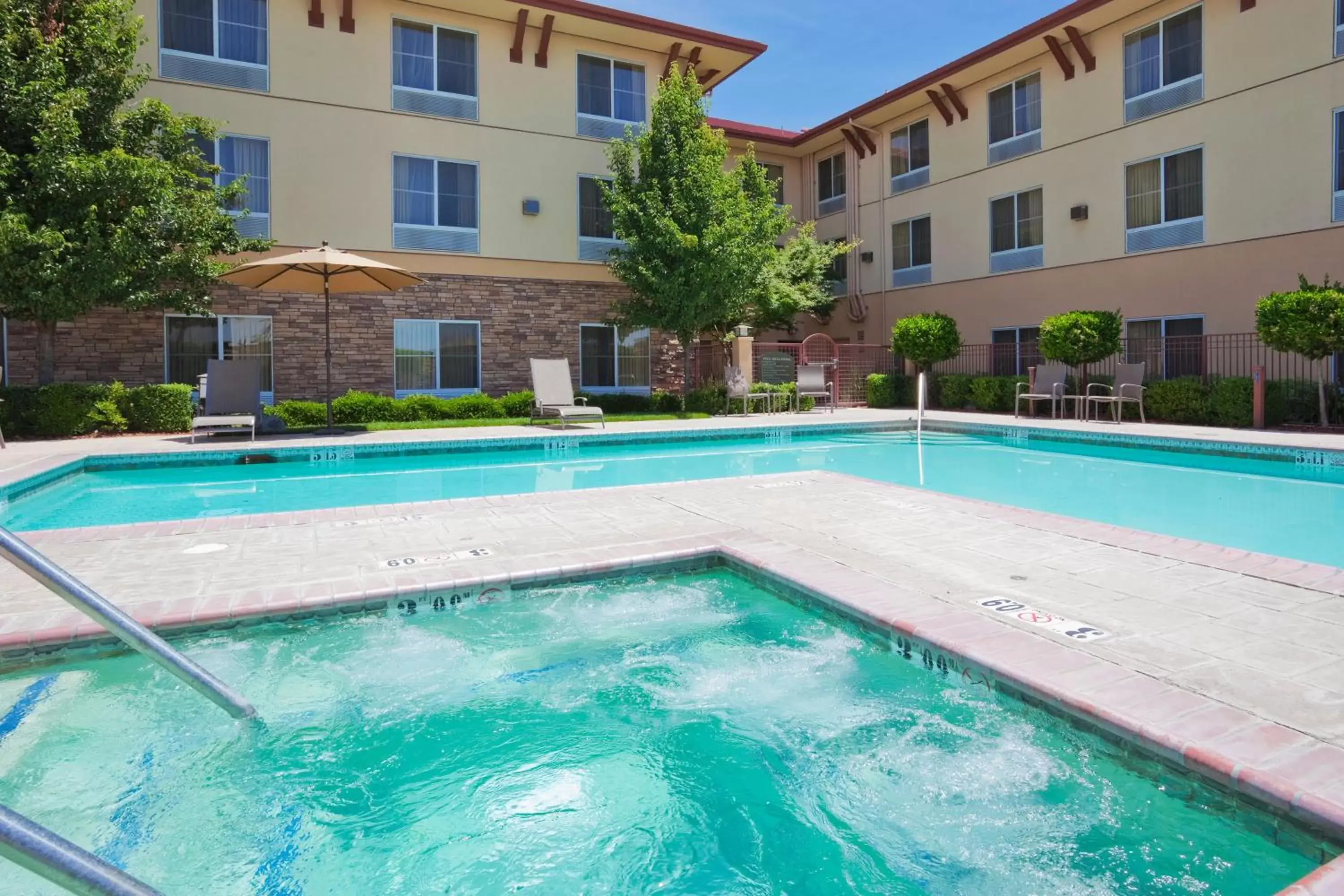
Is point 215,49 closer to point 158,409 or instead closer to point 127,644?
point 158,409

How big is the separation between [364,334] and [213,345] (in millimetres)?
2621

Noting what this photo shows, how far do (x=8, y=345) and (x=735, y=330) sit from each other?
43.9ft

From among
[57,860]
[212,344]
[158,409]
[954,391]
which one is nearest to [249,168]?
[212,344]

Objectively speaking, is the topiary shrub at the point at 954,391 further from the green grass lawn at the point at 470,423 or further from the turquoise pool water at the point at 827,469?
the green grass lawn at the point at 470,423

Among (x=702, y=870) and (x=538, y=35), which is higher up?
(x=538, y=35)

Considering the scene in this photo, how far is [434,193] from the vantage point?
1702cm

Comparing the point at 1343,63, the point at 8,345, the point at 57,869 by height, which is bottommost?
the point at 57,869

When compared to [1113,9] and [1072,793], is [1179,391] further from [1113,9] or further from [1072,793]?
[1072,793]

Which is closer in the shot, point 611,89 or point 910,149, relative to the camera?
point 611,89

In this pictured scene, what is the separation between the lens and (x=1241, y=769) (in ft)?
7.77

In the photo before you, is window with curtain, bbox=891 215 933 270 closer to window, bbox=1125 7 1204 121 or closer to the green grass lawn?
window, bbox=1125 7 1204 121

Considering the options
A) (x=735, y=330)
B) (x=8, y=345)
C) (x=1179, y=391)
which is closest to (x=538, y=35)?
(x=735, y=330)

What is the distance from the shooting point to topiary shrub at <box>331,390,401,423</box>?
15.0 metres

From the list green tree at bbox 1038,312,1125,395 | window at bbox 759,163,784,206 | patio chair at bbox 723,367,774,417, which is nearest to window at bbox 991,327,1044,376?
green tree at bbox 1038,312,1125,395
